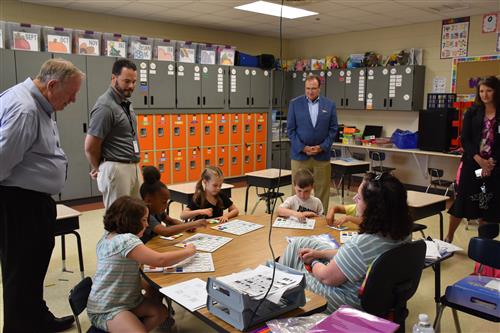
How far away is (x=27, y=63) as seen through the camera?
5.45 meters

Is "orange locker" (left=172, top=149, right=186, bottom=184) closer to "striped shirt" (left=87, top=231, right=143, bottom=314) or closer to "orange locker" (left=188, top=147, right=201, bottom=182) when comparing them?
"orange locker" (left=188, top=147, right=201, bottom=182)

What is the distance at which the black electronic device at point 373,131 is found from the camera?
25.5 ft

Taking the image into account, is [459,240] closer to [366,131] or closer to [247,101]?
[366,131]

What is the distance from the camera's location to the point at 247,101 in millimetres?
7988

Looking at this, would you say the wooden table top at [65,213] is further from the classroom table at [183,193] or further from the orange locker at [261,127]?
the orange locker at [261,127]

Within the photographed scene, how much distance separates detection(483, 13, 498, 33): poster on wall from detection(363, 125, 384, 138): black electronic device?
2283mm

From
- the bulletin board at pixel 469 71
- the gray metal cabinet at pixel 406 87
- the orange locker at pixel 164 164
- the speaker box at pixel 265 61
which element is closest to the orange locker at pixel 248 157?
the speaker box at pixel 265 61

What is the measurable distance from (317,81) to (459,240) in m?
2.36

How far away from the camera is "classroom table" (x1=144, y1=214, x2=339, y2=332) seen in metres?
1.49

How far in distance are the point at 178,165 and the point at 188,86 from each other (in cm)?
135

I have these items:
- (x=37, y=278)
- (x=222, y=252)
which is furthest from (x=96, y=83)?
(x=222, y=252)

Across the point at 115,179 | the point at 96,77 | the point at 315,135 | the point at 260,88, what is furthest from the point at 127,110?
the point at 260,88

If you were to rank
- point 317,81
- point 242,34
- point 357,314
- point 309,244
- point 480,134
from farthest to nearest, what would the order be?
point 242,34, point 317,81, point 480,134, point 309,244, point 357,314

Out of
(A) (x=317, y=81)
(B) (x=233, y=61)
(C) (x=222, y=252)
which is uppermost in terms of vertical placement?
(B) (x=233, y=61)
